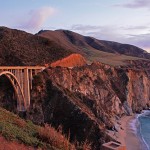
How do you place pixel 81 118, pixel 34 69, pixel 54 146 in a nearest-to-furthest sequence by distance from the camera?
pixel 54 146, pixel 81 118, pixel 34 69

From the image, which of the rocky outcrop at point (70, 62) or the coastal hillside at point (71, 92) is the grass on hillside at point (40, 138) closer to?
the coastal hillside at point (71, 92)

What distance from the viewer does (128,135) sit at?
156 feet

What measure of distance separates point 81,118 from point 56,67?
15.8 meters

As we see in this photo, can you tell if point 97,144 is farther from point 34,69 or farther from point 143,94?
point 143,94

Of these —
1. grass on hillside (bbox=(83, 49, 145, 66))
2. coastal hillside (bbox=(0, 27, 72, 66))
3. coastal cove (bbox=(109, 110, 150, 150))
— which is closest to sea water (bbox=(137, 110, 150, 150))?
coastal cove (bbox=(109, 110, 150, 150))

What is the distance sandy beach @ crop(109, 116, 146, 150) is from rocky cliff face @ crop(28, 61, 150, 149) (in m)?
1.85

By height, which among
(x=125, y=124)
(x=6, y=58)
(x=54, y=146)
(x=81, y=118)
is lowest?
(x=125, y=124)

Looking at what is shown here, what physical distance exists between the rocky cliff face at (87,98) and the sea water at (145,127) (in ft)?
9.59

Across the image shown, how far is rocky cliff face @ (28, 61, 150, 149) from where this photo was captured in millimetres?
39406

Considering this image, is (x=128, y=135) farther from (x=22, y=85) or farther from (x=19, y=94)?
(x=22, y=85)

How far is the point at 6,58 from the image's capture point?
53656mm

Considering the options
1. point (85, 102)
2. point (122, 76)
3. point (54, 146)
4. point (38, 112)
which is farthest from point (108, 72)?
point (54, 146)

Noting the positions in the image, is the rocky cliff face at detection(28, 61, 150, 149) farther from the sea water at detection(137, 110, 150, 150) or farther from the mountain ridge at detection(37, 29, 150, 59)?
the mountain ridge at detection(37, 29, 150, 59)

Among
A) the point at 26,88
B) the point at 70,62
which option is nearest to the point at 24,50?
the point at 70,62
